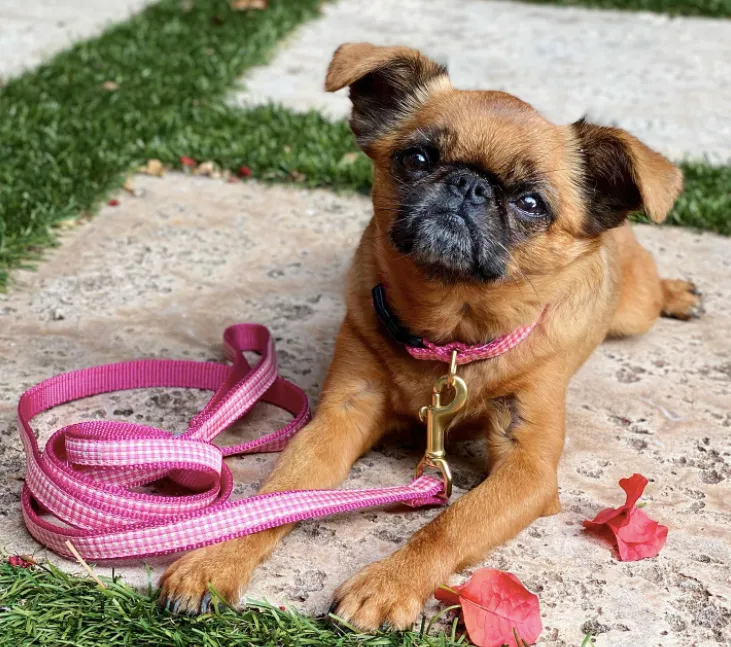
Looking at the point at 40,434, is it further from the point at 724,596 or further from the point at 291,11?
the point at 291,11

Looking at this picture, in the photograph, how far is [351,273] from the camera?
Answer: 11.9ft

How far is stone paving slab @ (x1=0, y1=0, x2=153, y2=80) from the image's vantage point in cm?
714

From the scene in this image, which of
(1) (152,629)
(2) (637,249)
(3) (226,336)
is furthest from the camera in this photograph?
(2) (637,249)

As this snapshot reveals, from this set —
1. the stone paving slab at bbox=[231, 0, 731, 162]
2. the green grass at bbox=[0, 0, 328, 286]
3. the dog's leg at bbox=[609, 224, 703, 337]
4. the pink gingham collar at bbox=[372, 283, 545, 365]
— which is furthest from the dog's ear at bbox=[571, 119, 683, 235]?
the stone paving slab at bbox=[231, 0, 731, 162]

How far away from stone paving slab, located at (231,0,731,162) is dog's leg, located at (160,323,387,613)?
3.59 m

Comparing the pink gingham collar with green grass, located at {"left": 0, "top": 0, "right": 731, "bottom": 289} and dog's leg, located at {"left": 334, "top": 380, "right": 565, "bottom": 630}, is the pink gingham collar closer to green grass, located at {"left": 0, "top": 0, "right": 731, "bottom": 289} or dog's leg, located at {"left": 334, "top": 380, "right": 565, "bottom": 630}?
dog's leg, located at {"left": 334, "top": 380, "right": 565, "bottom": 630}

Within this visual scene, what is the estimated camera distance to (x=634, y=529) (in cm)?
293

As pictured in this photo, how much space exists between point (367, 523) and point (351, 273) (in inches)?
38.2

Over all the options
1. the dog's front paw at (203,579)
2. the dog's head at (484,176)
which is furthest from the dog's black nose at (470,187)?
the dog's front paw at (203,579)

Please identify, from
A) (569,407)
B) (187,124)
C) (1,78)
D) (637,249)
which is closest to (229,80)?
(187,124)

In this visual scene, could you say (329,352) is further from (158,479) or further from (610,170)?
(610,170)

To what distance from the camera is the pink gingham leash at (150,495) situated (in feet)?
8.89

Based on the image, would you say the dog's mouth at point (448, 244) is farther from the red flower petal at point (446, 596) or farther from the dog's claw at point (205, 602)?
the dog's claw at point (205, 602)

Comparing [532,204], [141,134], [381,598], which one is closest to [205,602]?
[381,598]
